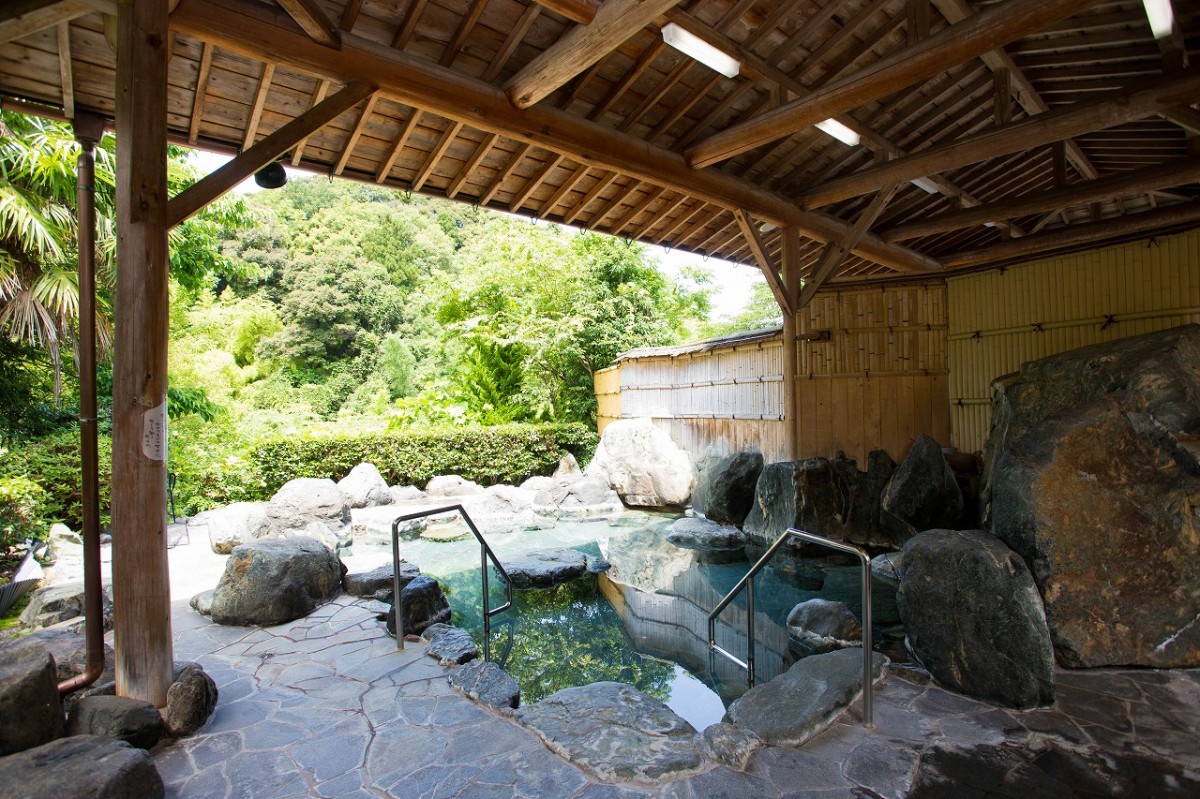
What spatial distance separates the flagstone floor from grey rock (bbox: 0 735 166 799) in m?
0.26

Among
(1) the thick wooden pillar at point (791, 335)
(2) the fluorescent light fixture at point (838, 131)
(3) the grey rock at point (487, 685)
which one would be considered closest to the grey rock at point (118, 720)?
(3) the grey rock at point (487, 685)

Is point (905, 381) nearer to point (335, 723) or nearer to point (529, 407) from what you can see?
point (335, 723)

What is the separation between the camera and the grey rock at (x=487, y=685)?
123 inches

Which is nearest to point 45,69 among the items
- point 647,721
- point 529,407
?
point 647,721

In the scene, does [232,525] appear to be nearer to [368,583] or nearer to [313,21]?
[368,583]

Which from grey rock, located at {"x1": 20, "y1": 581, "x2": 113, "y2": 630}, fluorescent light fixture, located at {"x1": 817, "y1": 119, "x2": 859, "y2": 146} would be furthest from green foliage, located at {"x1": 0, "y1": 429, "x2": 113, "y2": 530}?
fluorescent light fixture, located at {"x1": 817, "y1": 119, "x2": 859, "y2": 146}

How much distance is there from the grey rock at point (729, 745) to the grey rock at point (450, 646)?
157 centimetres

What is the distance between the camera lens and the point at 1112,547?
3.40m

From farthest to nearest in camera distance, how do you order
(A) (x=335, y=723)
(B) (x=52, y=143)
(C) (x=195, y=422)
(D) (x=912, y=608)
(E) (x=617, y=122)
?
(C) (x=195, y=422), (B) (x=52, y=143), (E) (x=617, y=122), (D) (x=912, y=608), (A) (x=335, y=723)

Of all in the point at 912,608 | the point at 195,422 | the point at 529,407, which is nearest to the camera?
the point at 912,608

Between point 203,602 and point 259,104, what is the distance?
12.1 feet

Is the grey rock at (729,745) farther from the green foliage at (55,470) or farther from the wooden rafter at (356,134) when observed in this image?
the green foliage at (55,470)

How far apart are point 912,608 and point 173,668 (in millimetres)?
3987

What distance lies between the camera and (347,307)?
62.4ft
